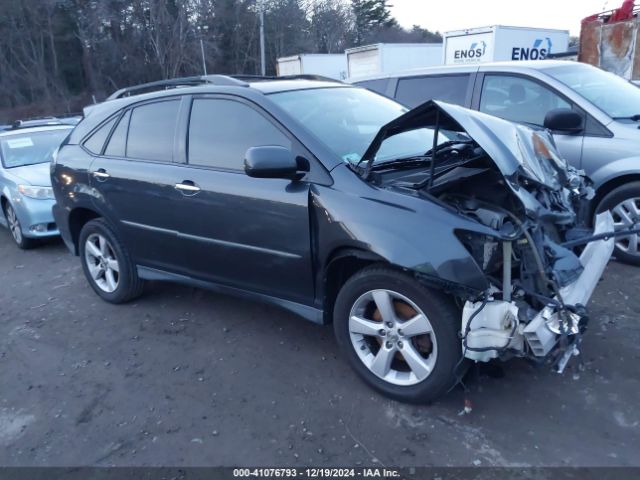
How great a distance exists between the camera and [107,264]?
4.59 meters

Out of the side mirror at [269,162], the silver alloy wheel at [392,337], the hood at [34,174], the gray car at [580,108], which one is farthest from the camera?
the hood at [34,174]

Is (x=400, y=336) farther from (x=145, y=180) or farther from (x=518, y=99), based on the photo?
(x=518, y=99)

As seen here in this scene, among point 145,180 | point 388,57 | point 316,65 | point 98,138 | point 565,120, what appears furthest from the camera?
point 316,65

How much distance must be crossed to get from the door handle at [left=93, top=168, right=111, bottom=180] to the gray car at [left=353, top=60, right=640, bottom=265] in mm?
3660

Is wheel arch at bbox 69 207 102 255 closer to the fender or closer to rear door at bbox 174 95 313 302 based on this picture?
rear door at bbox 174 95 313 302

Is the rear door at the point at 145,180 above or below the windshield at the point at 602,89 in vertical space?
below

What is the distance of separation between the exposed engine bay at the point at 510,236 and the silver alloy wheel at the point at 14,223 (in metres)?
5.47

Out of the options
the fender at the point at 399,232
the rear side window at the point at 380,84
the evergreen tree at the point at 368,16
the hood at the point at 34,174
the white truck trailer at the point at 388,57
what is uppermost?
the evergreen tree at the point at 368,16

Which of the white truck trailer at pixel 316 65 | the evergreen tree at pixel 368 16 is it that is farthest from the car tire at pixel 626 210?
the evergreen tree at pixel 368 16

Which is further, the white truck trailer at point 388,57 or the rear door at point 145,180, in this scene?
the white truck trailer at point 388,57

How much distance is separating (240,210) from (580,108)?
3.41 metres

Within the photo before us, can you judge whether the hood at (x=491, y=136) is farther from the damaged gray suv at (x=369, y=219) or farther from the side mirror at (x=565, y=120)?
the side mirror at (x=565, y=120)

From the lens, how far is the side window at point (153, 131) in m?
3.89

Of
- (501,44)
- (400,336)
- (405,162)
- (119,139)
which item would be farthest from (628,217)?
(501,44)
